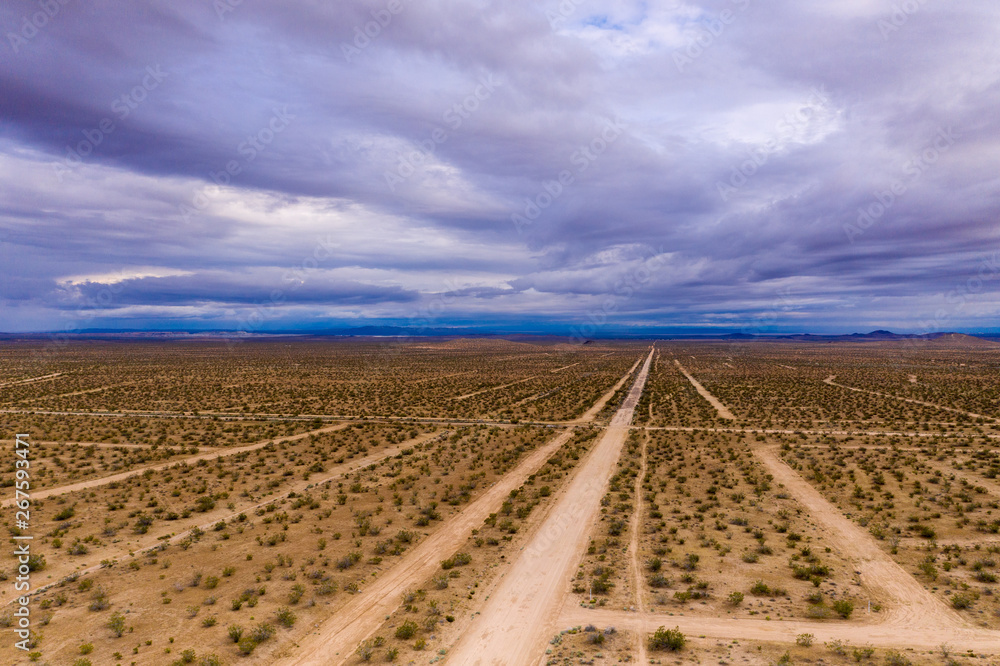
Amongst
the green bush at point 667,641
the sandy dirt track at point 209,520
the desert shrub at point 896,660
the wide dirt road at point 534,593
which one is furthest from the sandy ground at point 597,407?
the desert shrub at point 896,660

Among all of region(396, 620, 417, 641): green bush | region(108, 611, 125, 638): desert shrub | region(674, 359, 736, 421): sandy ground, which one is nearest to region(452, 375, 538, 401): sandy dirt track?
region(674, 359, 736, 421): sandy ground

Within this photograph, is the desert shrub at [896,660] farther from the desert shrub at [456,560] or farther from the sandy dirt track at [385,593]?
the sandy dirt track at [385,593]

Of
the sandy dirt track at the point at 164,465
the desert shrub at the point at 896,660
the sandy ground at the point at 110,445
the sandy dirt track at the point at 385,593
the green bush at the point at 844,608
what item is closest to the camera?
the desert shrub at the point at 896,660

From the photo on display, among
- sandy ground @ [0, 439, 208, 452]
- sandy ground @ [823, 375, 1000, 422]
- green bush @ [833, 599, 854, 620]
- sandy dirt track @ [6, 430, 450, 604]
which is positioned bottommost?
sandy dirt track @ [6, 430, 450, 604]

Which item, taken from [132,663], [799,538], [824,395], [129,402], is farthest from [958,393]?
[129,402]

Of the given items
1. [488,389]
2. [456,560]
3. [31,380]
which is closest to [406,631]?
[456,560]

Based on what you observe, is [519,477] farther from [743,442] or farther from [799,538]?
[743,442]

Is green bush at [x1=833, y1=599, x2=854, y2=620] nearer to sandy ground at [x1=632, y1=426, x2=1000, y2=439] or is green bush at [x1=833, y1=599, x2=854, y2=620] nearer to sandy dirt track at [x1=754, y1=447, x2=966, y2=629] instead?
sandy dirt track at [x1=754, y1=447, x2=966, y2=629]
